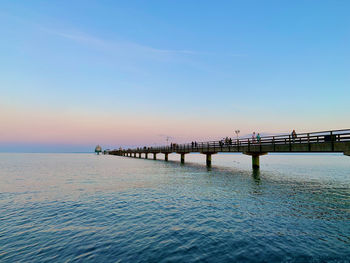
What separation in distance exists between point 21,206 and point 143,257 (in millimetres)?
10713

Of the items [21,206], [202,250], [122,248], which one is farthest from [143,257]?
[21,206]

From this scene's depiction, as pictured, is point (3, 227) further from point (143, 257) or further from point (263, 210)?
point (263, 210)

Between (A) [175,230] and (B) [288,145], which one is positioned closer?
(A) [175,230]

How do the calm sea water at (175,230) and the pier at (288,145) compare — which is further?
the pier at (288,145)

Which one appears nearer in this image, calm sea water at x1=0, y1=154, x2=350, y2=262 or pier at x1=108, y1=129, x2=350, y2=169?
calm sea water at x1=0, y1=154, x2=350, y2=262

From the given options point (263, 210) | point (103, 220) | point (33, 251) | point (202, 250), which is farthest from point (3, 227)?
point (263, 210)

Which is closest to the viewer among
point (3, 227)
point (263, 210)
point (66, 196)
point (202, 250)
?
point (202, 250)

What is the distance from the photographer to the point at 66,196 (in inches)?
619

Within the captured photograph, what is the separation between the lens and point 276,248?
23.1 ft

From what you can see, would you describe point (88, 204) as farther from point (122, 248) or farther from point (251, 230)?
point (251, 230)

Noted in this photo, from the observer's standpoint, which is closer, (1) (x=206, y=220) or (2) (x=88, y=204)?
(1) (x=206, y=220)

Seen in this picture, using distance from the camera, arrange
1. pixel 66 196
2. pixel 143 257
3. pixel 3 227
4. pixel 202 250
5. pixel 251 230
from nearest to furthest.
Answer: pixel 143 257
pixel 202 250
pixel 251 230
pixel 3 227
pixel 66 196

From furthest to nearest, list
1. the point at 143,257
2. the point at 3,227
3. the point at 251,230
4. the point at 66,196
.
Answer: the point at 66,196 → the point at 3,227 → the point at 251,230 → the point at 143,257

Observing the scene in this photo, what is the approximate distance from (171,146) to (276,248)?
6070 cm
